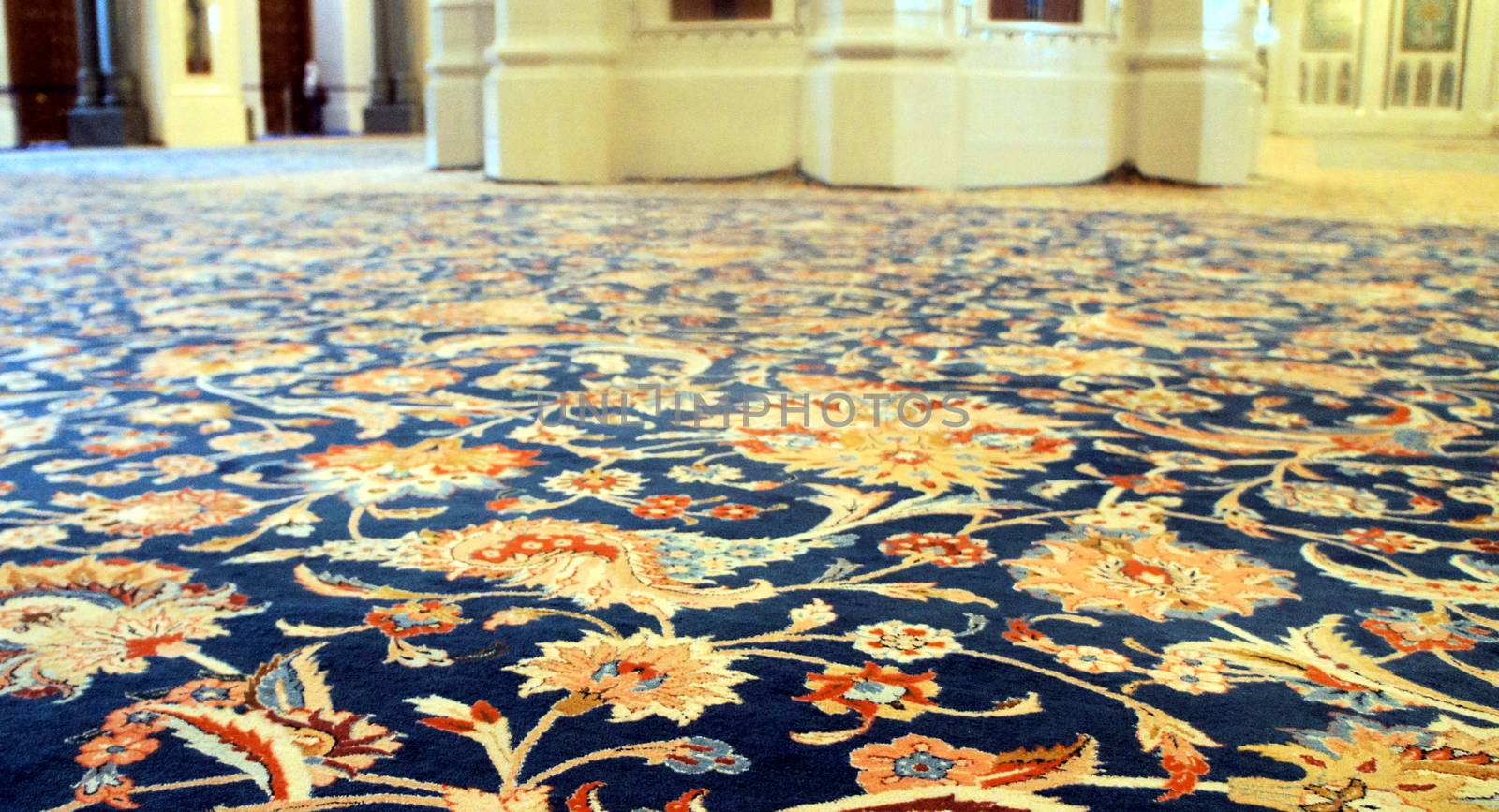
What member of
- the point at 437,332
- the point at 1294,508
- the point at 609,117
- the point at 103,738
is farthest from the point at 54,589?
the point at 609,117

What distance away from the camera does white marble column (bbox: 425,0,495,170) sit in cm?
891

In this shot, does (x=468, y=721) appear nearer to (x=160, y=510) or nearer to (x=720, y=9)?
(x=160, y=510)

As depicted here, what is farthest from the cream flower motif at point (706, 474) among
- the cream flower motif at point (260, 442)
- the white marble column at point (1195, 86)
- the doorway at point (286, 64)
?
the doorway at point (286, 64)

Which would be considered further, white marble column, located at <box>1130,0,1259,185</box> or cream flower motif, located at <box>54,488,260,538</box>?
white marble column, located at <box>1130,0,1259,185</box>

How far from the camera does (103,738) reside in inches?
40.4

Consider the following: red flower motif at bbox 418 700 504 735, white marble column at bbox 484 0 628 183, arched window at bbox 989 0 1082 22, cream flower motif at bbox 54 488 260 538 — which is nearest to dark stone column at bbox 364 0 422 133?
white marble column at bbox 484 0 628 183

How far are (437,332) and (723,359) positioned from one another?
27.3 inches

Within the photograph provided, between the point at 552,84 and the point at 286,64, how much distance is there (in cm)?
1360

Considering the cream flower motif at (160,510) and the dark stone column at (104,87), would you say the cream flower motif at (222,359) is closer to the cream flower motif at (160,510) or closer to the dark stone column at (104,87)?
the cream flower motif at (160,510)

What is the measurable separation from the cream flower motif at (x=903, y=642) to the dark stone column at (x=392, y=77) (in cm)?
1881

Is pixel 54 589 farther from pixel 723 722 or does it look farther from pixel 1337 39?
pixel 1337 39

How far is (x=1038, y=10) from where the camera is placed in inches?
318

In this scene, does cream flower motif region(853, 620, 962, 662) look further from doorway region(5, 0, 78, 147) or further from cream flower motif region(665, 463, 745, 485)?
doorway region(5, 0, 78, 147)

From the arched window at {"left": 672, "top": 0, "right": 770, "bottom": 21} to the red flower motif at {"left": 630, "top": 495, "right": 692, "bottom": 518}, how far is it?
6.82 m
